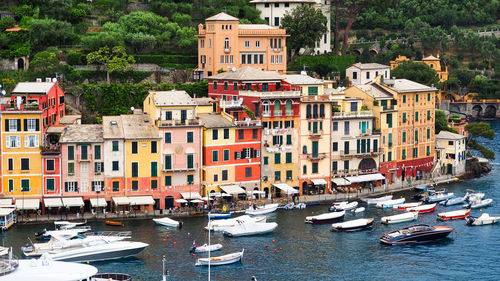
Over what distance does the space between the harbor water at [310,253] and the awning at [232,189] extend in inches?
176

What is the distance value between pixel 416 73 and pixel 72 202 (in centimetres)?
7526

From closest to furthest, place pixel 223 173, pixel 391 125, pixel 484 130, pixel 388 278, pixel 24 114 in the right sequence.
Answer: pixel 388 278 < pixel 24 114 < pixel 223 173 < pixel 391 125 < pixel 484 130

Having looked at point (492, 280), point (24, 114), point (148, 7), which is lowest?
point (492, 280)

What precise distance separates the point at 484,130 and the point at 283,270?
63304mm

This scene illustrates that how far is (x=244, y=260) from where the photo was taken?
81.5m

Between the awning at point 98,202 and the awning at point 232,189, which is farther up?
the awning at point 232,189

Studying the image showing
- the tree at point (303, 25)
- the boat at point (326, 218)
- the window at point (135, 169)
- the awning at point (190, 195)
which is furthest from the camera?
the tree at point (303, 25)

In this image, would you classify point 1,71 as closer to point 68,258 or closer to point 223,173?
point 223,173

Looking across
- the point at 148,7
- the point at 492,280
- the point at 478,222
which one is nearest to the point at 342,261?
the point at 492,280

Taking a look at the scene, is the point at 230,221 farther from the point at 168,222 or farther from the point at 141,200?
the point at 141,200

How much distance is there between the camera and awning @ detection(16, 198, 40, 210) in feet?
299

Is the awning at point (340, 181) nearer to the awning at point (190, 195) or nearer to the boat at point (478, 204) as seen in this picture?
the boat at point (478, 204)

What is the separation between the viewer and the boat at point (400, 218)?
313 feet

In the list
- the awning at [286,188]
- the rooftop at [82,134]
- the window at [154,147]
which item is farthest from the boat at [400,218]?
the rooftop at [82,134]
